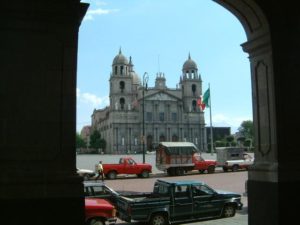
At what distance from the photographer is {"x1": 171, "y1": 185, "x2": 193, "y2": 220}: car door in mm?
13508

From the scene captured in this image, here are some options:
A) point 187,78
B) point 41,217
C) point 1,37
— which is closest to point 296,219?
point 41,217

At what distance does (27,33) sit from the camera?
575 centimetres

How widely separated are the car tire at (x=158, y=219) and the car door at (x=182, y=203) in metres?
0.32

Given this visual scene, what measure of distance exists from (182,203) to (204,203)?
91 centimetres

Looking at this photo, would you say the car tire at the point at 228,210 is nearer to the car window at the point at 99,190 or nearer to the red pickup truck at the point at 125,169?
the car window at the point at 99,190

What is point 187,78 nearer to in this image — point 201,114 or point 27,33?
point 201,114

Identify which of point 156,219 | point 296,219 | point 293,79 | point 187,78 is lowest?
point 156,219

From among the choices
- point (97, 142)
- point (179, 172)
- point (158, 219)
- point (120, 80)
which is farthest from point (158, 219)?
point (97, 142)

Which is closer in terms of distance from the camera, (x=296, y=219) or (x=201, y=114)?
(x=296, y=219)

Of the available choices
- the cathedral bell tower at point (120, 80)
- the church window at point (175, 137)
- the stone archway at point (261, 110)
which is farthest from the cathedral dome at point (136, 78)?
the stone archway at point (261, 110)

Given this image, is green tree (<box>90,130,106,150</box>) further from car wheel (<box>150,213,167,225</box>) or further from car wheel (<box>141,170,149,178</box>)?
car wheel (<box>150,213,167,225</box>)

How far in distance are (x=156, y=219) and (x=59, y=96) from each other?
8275 millimetres

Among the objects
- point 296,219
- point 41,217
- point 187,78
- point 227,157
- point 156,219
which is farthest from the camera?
point 187,78

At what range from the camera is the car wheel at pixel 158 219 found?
43.0 feet
